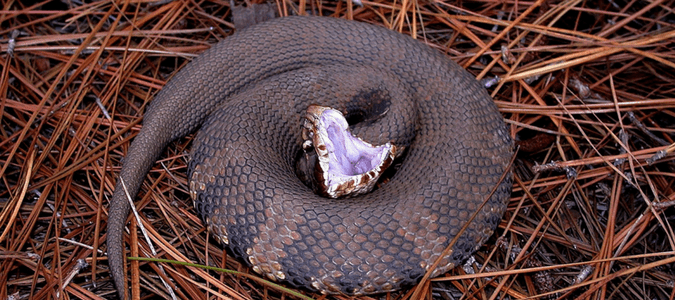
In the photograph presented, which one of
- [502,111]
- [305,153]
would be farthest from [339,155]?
[502,111]

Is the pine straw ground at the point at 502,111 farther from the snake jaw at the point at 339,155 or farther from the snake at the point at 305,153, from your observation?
the snake jaw at the point at 339,155

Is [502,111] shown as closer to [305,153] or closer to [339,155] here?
[339,155]

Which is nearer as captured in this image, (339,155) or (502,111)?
(339,155)

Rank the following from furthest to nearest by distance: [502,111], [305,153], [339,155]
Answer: [502,111] < [305,153] < [339,155]

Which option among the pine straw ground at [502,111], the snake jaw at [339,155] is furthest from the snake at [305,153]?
the pine straw ground at [502,111]

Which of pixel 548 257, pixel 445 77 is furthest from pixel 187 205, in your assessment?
pixel 548 257

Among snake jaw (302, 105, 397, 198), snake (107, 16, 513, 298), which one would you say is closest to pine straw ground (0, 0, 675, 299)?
snake (107, 16, 513, 298)

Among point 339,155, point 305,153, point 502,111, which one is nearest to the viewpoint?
point 339,155
